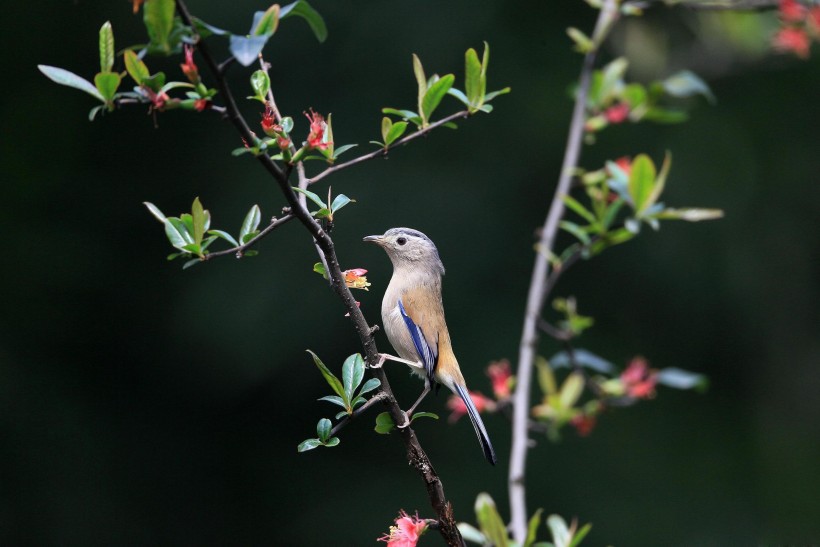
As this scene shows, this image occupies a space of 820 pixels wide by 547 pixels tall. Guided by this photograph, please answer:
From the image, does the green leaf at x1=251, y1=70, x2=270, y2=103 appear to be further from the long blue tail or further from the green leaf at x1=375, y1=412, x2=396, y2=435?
the long blue tail

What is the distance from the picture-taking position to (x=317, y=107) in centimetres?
508

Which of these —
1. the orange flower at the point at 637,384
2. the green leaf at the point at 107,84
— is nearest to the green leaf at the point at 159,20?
the green leaf at the point at 107,84

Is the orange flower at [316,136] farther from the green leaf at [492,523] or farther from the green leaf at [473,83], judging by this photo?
the green leaf at [492,523]

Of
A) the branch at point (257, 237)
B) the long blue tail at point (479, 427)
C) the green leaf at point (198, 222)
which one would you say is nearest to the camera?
the branch at point (257, 237)

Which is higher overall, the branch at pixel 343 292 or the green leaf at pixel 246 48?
the green leaf at pixel 246 48

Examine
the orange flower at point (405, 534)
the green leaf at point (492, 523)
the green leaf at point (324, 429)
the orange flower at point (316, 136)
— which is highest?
the orange flower at point (316, 136)

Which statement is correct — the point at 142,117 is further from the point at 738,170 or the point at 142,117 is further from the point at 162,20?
the point at 162,20

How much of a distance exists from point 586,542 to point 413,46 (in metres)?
3.30

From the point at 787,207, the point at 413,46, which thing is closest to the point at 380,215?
the point at 413,46

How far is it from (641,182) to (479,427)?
2.74ft

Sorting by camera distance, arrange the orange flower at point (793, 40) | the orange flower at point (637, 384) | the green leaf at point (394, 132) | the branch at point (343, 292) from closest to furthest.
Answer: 1. the branch at point (343, 292)
2. the green leaf at point (394, 132)
3. the orange flower at point (637, 384)
4. the orange flower at point (793, 40)

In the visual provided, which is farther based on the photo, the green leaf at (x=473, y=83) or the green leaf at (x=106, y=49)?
the green leaf at (x=473, y=83)

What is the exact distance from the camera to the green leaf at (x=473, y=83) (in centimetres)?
174

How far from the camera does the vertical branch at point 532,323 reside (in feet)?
7.20
